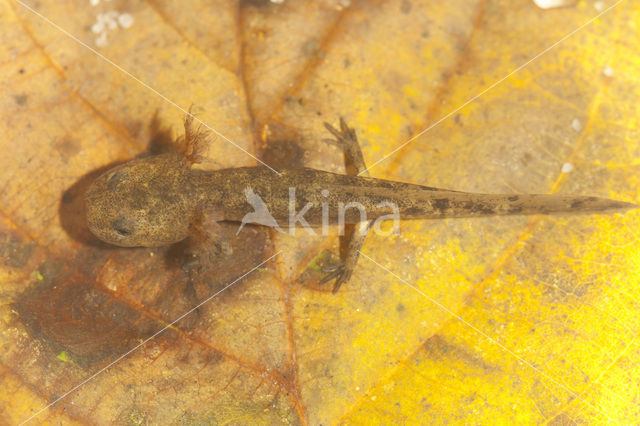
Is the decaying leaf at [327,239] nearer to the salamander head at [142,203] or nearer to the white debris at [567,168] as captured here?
the white debris at [567,168]

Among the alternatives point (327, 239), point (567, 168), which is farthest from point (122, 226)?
point (567, 168)

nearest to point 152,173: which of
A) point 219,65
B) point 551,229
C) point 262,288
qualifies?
point 219,65

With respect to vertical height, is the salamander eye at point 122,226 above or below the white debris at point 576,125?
above

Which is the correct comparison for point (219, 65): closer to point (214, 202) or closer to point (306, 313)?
point (214, 202)

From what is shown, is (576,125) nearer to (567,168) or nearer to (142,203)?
(567,168)

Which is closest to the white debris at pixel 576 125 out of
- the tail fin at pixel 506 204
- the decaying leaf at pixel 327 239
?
the decaying leaf at pixel 327 239

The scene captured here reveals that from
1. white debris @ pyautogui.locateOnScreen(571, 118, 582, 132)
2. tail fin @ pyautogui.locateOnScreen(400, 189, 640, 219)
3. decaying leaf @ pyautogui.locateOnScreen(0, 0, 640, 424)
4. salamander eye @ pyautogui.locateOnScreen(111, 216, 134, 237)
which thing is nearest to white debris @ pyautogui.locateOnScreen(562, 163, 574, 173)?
decaying leaf @ pyautogui.locateOnScreen(0, 0, 640, 424)
